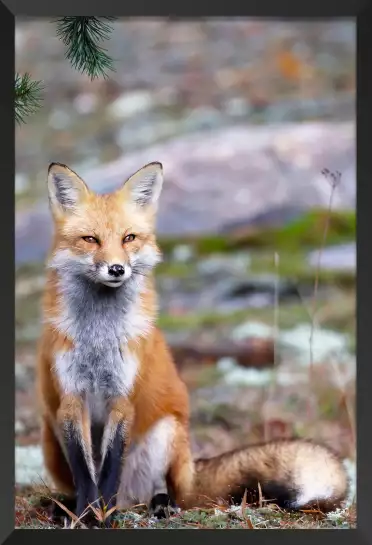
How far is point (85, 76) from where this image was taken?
8.17ft

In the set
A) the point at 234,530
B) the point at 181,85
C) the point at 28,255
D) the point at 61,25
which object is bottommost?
the point at 234,530

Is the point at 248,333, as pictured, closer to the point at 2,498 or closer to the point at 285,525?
the point at 285,525

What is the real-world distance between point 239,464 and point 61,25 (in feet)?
5.05

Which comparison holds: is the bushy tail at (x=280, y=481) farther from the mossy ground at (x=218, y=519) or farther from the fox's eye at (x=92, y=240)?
the fox's eye at (x=92, y=240)

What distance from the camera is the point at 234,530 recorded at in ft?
7.89

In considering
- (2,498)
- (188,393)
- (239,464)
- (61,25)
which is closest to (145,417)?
(188,393)

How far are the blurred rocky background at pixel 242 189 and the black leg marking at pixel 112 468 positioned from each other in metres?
0.28

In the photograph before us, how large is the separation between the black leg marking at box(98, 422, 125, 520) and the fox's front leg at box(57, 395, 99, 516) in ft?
0.09

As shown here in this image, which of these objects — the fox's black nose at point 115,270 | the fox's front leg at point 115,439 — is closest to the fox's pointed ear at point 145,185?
the fox's black nose at point 115,270

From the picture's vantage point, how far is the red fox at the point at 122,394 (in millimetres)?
2375

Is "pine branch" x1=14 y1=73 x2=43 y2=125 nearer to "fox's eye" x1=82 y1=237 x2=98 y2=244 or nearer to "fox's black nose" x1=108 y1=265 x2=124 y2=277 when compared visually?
"fox's eye" x1=82 y1=237 x2=98 y2=244

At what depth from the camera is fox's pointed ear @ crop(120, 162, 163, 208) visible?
94.7 inches

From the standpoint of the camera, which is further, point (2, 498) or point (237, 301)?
point (237, 301)

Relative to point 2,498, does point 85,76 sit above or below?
above
